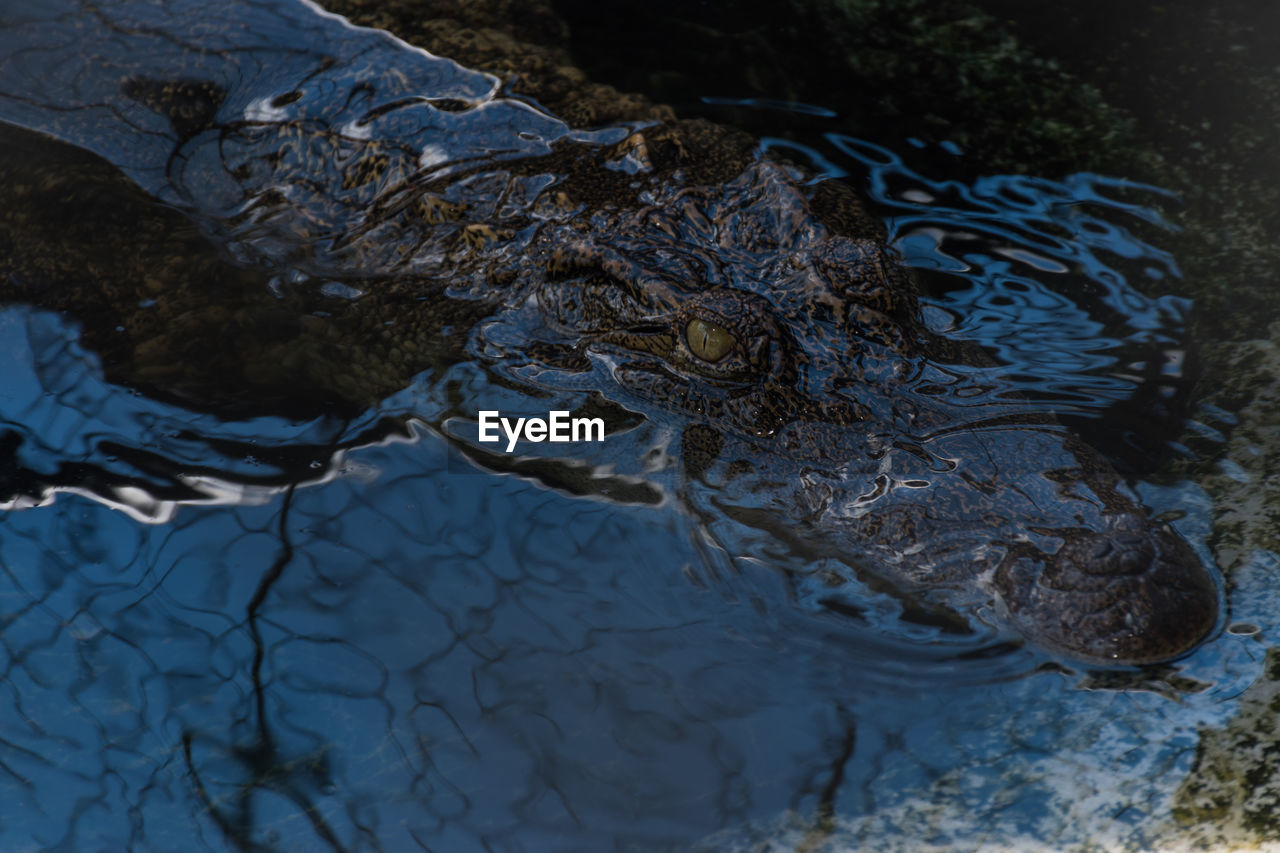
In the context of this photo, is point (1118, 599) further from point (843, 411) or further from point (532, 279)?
point (532, 279)

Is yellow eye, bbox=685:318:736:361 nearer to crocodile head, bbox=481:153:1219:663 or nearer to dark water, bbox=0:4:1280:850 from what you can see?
crocodile head, bbox=481:153:1219:663

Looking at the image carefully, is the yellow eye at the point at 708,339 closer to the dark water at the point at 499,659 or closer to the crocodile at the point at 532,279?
the crocodile at the point at 532,279

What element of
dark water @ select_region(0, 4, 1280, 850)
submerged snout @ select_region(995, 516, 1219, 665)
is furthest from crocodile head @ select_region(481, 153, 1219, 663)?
dark water @ select_region(0, 4, 1280, 850)

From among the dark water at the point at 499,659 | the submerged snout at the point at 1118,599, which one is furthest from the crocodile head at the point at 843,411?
the dark water at the point at 499,659

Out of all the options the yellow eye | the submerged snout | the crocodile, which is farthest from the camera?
the yellow eye

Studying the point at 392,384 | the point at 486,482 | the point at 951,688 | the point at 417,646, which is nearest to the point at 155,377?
the point at 392,384
